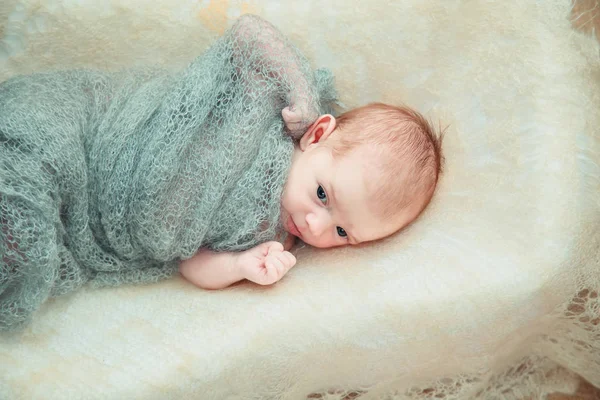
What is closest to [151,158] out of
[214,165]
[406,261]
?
[214,165]

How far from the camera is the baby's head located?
1.20 metres

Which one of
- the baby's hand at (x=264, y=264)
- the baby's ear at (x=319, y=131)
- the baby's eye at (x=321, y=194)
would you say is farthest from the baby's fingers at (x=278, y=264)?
the baby's ear at (x=319, y=131)

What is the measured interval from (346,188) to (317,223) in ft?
0.28

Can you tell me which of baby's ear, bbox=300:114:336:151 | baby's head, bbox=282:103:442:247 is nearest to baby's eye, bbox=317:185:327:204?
baby's head, bbox=282:103:442:247

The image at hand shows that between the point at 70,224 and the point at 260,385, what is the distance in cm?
46

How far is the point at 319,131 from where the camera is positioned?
129cm

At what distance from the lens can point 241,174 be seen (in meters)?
1.25

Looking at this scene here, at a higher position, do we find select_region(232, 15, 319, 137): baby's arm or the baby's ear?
select_region(232, 15, 319, 137): baby's arm

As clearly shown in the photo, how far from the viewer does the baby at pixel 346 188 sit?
1.20 metres

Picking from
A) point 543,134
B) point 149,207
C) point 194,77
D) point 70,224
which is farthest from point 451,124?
point 70,224

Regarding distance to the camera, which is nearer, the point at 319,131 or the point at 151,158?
the point at 151,158

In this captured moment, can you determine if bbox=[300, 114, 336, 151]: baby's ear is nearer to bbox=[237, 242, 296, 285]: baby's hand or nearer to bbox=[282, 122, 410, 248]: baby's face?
bbox=[282, 122, 410, 248]: baby's face

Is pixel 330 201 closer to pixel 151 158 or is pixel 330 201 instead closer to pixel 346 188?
pixel 346 188

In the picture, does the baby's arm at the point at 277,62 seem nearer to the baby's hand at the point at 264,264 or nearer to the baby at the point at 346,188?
the baby at the point at 346,188
